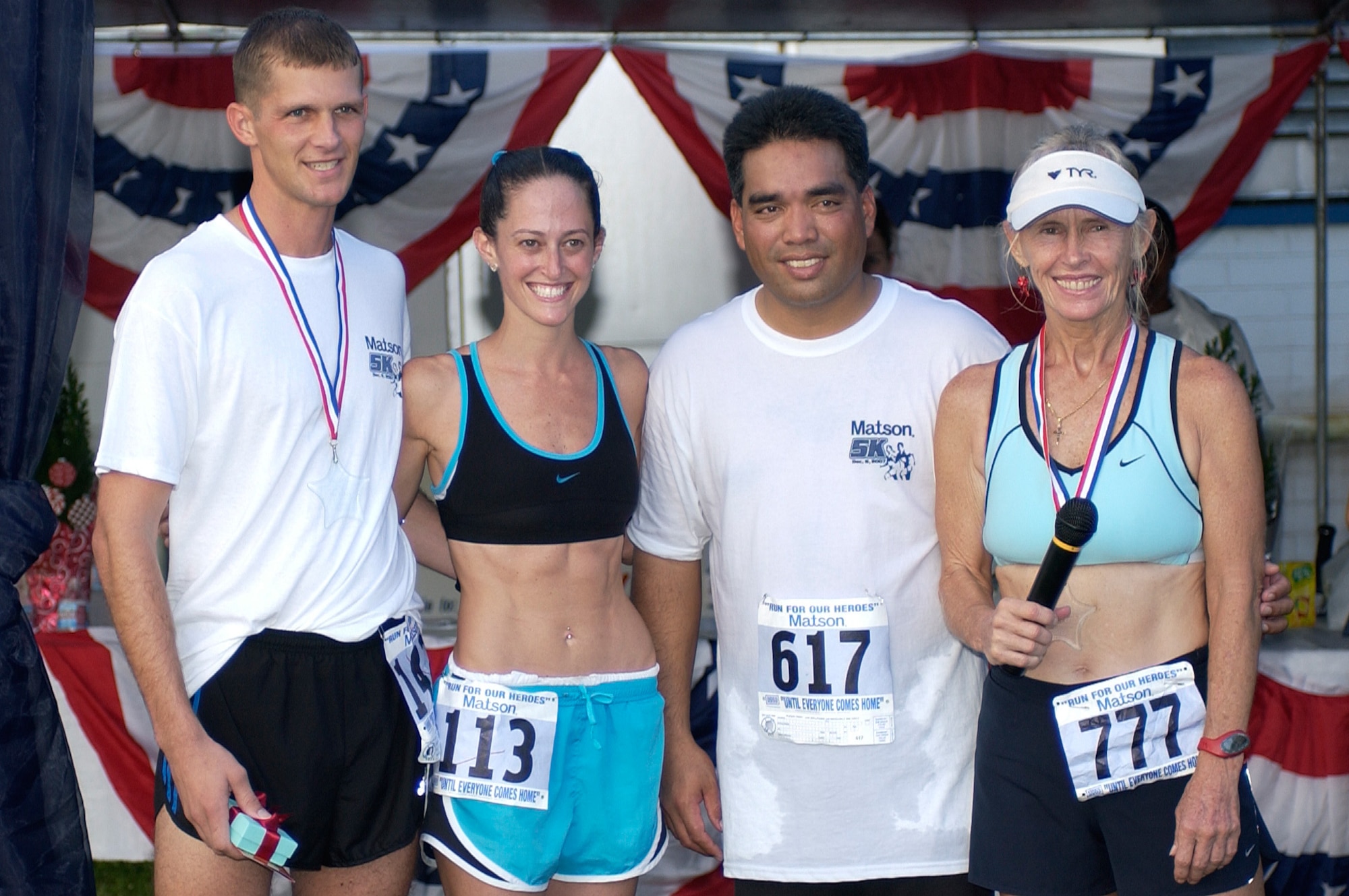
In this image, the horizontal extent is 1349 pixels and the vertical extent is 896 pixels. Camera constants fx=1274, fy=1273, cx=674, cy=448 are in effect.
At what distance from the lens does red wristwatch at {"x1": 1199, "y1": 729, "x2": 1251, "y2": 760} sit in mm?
2084

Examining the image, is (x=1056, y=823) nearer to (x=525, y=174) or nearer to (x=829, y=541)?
(x=829, y=541)

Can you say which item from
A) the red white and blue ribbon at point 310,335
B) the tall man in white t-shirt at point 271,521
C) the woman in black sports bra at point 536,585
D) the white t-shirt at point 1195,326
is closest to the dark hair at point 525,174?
the woman in black sports bra at point 536,585

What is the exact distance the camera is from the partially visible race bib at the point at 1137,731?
7.11 ft

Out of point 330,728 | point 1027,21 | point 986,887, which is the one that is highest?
point 1027,21

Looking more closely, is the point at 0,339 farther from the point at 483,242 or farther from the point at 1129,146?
the point at 1129,146

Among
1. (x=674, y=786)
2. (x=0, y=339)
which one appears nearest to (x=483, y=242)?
(x=0, y=339)

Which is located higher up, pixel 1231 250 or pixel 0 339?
pixel 1231 250

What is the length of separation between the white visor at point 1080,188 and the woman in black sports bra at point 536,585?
885 mm

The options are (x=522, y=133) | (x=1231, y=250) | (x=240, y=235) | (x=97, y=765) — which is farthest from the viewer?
(x=1231, y=250)

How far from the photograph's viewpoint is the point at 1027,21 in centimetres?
574

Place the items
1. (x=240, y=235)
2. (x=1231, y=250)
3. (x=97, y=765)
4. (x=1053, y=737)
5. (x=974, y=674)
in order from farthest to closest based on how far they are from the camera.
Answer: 1. (x=1231, y=250)
2. (x=97, y=765)
3. (x=974, y=674)
4. (x=240, y=235)
5. (x=1053, y=737)

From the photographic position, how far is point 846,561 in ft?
8.27

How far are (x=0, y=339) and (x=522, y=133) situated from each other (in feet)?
Result: 11.9

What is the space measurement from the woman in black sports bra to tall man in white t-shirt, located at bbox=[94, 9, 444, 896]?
0.12m
